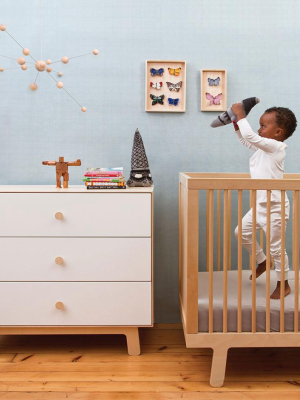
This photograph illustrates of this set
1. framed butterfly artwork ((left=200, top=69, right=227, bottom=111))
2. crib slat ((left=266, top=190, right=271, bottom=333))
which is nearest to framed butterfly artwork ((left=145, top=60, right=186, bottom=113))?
framed butterfly artwork ((left=200, top=69, right=227, bottom=111))

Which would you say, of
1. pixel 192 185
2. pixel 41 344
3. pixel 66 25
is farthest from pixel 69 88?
pixel 41 344

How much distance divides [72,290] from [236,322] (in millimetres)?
732

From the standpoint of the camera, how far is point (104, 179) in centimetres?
187

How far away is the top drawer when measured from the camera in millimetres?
1795

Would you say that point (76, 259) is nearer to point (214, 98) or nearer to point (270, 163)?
point (270, 163)

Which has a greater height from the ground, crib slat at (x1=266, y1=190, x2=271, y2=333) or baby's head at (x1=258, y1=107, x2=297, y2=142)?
baby's head at (x1=258, y1=107, x2=297, y2=142)

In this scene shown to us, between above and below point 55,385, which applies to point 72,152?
above

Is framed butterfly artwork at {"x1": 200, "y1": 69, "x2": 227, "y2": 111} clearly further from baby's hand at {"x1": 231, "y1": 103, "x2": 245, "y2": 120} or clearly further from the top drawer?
→ the top drawer

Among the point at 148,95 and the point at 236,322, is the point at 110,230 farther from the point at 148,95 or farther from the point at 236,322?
the point at 148,95

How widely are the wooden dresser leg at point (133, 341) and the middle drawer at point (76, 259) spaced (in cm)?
26

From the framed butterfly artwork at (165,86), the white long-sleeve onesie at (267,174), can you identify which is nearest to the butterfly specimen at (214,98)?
the framed butterfly artwork at (165,86)

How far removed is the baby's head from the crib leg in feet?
3.23

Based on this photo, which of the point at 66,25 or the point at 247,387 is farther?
the point at 66,25

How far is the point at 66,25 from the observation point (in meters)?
2.22
